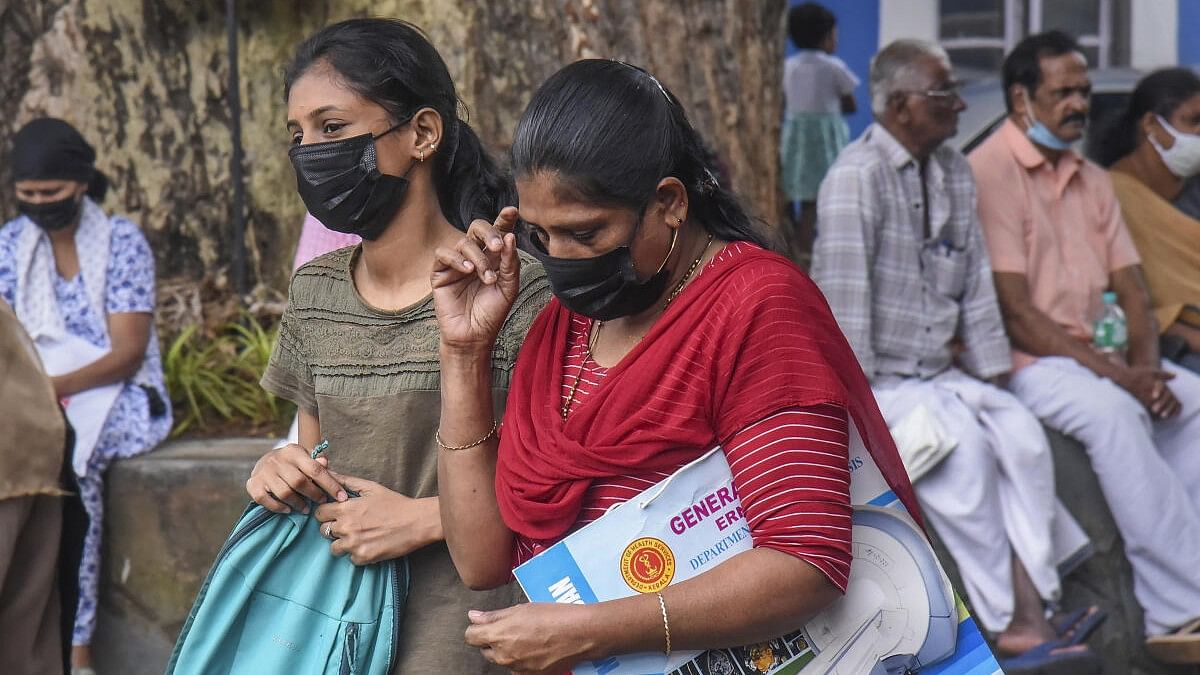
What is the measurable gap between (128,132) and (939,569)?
4.52 m

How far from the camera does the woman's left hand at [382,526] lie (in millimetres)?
2373

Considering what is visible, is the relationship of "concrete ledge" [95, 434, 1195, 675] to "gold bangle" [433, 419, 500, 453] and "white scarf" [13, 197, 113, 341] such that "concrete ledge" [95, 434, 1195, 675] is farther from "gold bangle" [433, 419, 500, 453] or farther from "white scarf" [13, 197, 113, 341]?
"gold bangle" [433, 419, 500, 453]

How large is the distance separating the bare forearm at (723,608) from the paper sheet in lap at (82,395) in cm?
322

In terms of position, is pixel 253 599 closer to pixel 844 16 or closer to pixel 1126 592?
pixel 1126 592

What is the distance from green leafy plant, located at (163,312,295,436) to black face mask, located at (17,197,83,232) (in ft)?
2.32

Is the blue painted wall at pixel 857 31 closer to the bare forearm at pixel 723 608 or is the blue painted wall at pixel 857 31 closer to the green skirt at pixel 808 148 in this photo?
the green skirt at pixel 808 148

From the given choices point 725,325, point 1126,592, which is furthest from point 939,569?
point 1126,592

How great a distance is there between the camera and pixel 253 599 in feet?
8.00

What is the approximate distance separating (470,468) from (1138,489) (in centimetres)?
325

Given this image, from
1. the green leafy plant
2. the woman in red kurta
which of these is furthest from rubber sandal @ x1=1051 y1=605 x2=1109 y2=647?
the woman in red kurta

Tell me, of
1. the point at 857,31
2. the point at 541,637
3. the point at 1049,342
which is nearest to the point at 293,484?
the point at 541,637

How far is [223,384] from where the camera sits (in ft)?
17.7

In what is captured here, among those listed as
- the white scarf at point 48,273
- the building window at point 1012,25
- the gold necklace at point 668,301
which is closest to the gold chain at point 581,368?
the gold necklace at point 668,301

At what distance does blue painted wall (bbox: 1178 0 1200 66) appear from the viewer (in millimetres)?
9102
